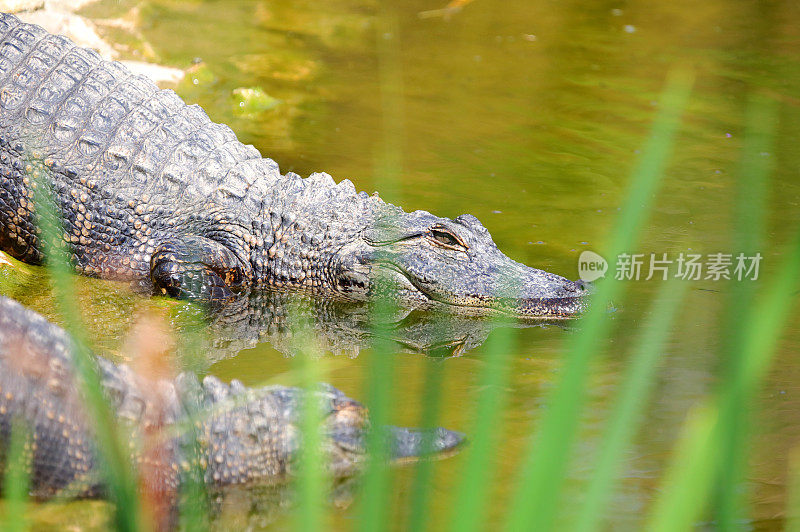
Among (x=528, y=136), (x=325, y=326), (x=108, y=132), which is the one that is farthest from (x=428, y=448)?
(x=528, y=136)

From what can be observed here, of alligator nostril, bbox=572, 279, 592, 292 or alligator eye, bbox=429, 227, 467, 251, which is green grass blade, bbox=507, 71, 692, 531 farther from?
alligator eye, bbox=429, 227, 467, 251

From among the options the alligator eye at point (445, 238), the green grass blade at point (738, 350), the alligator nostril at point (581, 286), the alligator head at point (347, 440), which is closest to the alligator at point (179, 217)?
the alligator eye at point (445, 238)

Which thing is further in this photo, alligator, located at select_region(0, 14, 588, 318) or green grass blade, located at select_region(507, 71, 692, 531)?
alligator, located at select_region(0, 14, 588, 318)

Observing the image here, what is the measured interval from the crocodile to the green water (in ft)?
0.57

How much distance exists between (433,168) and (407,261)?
181cm

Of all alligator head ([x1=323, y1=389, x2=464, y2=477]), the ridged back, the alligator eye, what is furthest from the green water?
the ridged back

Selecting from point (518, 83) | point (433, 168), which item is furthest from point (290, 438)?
point (518, 83)

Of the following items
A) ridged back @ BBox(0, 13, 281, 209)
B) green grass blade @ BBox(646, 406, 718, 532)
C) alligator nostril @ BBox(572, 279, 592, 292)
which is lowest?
green grass blade @ BBox(646, 406, 718, 532)

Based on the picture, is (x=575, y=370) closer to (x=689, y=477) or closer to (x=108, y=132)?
(x=689, y=477)

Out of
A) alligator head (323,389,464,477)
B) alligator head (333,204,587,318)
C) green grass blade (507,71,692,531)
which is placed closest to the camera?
green grass blade (507,71,692,531)

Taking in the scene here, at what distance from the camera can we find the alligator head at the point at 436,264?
5637 millimetres

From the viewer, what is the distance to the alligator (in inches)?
224

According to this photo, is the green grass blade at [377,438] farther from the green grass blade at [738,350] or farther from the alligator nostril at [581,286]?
the alligator nostril at [581,286]

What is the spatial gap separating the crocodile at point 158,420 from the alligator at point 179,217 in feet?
7.78
